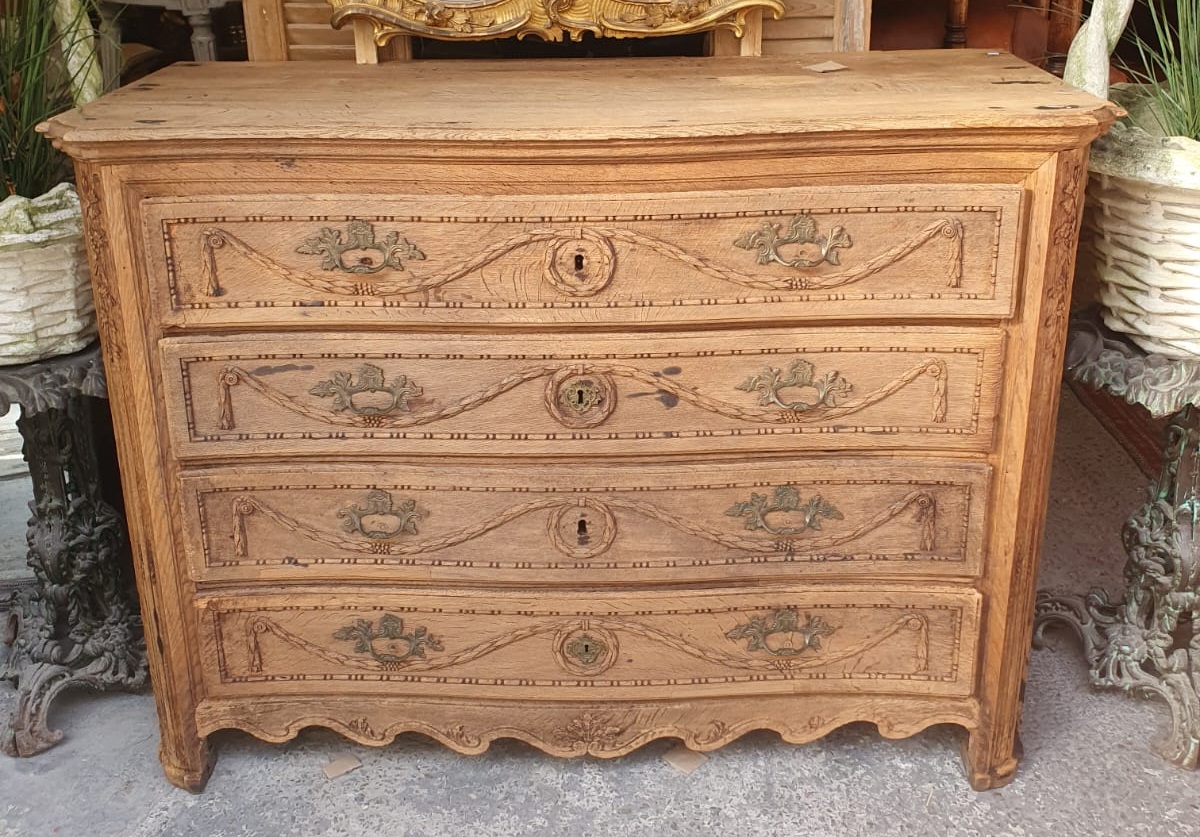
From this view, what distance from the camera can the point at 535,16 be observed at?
6.67 ft

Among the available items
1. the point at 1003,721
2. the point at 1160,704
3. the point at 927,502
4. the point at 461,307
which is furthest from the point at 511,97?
the point at 1160,704

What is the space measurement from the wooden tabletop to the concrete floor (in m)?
1.03

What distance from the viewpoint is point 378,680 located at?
1.86 metres

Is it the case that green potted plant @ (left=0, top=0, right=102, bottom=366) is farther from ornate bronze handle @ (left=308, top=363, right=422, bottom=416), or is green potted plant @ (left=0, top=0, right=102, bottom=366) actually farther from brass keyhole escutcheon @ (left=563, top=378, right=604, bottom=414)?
brass keyhole escutcheon @ (left=563, top=378, right=604, bottom=414)

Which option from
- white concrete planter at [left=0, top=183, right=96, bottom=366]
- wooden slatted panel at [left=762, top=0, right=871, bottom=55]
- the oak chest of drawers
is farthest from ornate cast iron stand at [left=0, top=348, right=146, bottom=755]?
wooden slatted panel at [left=762, top=0, right=871, bottom=55]

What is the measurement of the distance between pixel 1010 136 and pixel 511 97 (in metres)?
0.68

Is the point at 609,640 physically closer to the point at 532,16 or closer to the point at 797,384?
the point at 797,384

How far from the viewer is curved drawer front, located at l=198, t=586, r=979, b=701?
180 centimetres

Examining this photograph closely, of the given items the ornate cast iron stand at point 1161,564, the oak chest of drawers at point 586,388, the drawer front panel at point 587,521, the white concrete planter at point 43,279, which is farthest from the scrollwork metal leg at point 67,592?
the ornate cast iron stand at point 1161,564

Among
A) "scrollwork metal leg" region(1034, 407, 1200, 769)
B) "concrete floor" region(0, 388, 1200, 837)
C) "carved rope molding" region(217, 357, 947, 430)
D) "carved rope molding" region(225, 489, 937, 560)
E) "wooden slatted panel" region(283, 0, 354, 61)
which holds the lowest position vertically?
"concrete floor" region(0, 388, 1200, 837)

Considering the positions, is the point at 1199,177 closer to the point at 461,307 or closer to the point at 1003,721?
the point at 1003,721

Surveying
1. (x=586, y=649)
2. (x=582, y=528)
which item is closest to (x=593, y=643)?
(x=586, y=649)

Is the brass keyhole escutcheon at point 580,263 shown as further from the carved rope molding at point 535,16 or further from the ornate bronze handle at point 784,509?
the carved rope molding at point 535,16

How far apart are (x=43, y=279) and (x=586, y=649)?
99 cm
